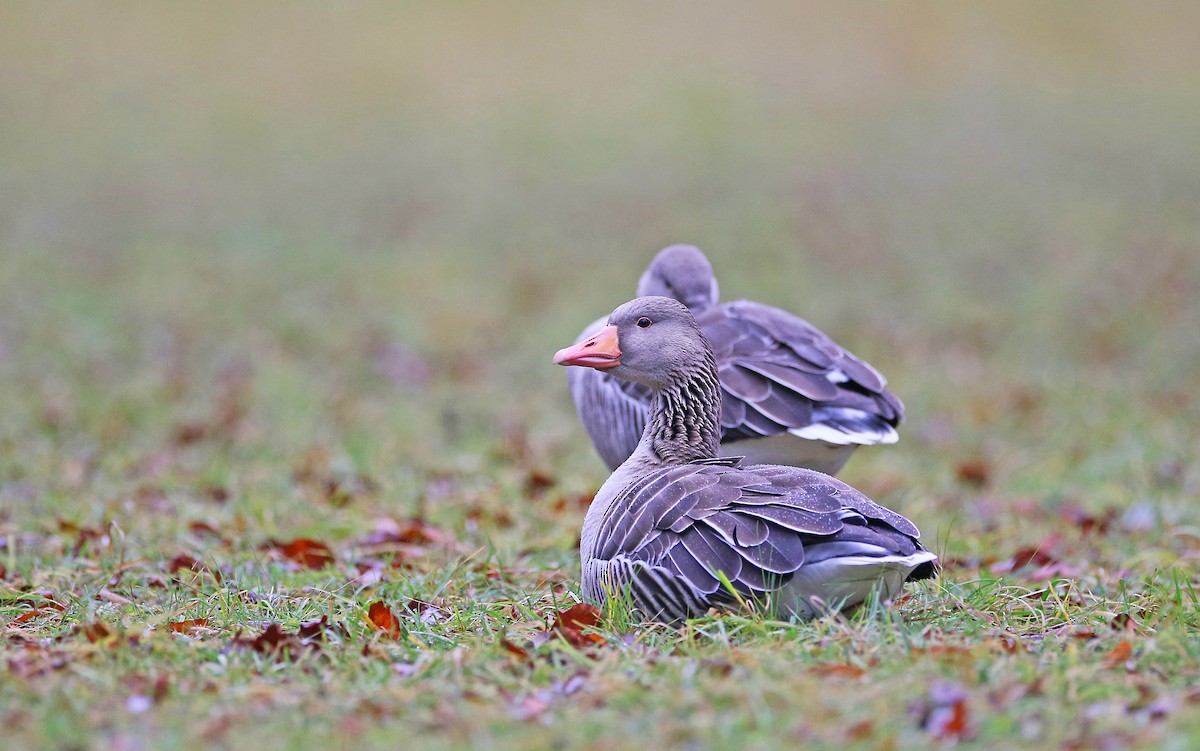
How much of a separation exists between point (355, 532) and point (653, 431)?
1.93 meters

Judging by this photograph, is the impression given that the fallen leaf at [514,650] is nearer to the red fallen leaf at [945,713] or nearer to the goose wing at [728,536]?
the goose wing at [728,536]

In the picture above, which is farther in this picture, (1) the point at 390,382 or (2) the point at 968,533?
(1) the point at 390,382

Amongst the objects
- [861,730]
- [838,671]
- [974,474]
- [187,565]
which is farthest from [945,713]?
[974,474]

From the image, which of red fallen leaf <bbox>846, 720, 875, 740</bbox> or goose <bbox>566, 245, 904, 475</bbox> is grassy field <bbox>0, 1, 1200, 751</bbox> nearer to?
red fallen leaf <bbox>846, 720, 875, 740</bbox>

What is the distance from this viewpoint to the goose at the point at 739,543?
13.6 feet

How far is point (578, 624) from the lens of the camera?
14.1ft

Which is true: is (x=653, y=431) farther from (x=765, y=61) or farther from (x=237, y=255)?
(x=765, y=61)

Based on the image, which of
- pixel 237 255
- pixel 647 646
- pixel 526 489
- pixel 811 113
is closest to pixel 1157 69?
pixel 811 113

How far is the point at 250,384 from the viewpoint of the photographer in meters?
9.75

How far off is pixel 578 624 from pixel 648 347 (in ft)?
3.98

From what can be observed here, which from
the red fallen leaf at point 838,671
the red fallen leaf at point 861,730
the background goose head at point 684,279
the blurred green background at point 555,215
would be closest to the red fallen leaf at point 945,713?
the red fallen leaf at point 861,730

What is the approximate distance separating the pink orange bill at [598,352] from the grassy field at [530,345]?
37.7 inches

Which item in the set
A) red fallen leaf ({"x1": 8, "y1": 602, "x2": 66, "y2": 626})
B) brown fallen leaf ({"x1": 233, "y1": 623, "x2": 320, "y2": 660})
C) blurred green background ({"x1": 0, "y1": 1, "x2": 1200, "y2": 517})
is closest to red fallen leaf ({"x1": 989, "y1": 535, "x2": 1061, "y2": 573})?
blurred green background ({"x1": 0, "y1": 1, "x2": 1200, "y2": 517})

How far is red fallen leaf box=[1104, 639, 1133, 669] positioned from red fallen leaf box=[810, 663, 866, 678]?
0.75m
